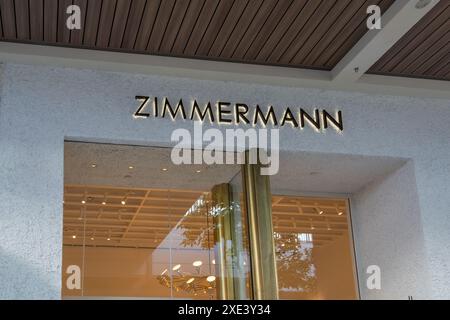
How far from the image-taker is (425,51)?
6.58 meters

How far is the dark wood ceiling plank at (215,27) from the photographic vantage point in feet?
18.5

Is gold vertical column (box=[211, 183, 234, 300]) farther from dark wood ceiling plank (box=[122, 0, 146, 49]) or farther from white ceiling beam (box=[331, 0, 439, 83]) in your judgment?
dark wood ceiling plank (box=[122, 0, 146, 49])

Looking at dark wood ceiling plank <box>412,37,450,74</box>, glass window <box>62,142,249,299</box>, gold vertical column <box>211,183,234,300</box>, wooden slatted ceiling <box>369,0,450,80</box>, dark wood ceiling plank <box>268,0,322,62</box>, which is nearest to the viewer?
dark wood ceiling plank <box>268,0,322,62</box>

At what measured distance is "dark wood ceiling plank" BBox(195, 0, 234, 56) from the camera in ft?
18.5

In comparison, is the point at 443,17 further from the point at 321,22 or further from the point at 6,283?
the point at 6,283

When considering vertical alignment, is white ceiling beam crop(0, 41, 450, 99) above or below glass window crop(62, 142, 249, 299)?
above

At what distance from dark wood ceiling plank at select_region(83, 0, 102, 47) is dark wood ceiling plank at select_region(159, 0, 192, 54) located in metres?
0.63

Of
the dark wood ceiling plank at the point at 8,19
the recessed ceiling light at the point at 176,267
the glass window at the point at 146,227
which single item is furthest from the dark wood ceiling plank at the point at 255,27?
the recessed ceiling light at the point at 176,267

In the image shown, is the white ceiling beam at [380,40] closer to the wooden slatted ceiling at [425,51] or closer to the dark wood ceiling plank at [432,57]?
the wooden slatted ceiling at [425,51]

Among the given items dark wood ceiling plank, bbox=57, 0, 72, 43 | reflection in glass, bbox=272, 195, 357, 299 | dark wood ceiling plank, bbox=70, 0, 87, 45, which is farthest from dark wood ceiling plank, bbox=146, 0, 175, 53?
reflection in glass, bbox=272, 195, 357, 299

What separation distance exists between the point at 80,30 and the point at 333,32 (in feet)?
7.60

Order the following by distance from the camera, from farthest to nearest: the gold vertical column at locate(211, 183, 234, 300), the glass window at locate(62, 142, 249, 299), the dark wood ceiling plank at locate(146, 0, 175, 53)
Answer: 1. the gold vertical column at locate(211, 183, 234, 300)
2. the glass window at locate(62, 142, 249, 299)
3. the dark wood ceiling plank at locate(146, 0, 175, 53)

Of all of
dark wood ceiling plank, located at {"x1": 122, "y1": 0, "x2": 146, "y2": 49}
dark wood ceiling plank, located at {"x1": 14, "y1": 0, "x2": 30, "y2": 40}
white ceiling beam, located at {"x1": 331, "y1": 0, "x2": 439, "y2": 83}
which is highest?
dark wood ceiling plank, located at {"x1": 14, "y1": 0, "x2": 30, "y2": 40}

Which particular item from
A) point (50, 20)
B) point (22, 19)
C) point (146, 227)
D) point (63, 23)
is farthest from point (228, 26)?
point (146, 227)
